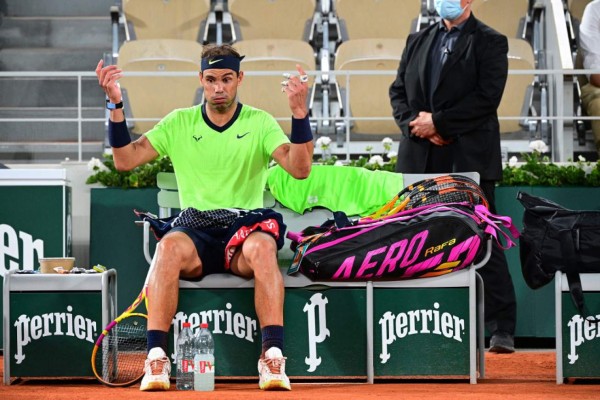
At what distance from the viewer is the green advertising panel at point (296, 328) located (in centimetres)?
474

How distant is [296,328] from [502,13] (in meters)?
4.81

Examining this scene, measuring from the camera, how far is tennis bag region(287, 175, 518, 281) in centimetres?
467

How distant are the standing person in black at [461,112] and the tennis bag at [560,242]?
806 millimetres

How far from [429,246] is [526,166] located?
77.6 inches

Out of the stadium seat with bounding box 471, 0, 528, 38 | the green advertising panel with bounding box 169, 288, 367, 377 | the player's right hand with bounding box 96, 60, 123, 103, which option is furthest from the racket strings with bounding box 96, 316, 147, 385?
the stadium seat with bounding box 471, 0, 528, 38

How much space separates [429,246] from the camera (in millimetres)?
4668

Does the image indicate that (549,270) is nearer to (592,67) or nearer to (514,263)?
(514,263)

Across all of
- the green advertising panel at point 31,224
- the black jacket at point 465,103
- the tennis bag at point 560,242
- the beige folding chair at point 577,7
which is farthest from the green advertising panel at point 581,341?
the beige folding chair at point 577,7

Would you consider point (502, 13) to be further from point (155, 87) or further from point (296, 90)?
point (296, 90)

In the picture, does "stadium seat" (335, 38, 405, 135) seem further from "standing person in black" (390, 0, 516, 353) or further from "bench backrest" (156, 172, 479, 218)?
"bench backrest" (156, 172, 479, 218)

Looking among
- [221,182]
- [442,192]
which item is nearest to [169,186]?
[221,182]

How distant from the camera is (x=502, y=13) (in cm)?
889

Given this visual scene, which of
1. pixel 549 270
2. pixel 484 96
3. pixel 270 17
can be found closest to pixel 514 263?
pixel 484 96

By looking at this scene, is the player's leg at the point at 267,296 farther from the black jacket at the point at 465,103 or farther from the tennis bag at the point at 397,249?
the black jacket at the point at 465,103
